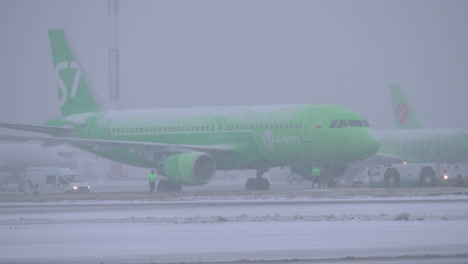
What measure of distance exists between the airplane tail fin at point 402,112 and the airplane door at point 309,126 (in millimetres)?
53838

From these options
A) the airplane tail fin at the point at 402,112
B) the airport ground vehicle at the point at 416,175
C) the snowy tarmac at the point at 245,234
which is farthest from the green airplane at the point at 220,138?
the airplane tail fin at the point at 402,112

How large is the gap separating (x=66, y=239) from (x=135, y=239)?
1578 millimetres

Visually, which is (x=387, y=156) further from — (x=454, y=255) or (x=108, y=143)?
(x=454, y=255)

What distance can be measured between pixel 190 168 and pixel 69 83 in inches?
588

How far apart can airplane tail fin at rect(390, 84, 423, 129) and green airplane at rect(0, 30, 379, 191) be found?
50794mm

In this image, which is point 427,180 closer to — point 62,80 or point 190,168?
point 190,168

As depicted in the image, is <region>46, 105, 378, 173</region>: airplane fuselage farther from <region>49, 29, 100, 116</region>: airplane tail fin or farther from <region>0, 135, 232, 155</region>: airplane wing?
<region>49, 29, 100, 116</region>: airplane tail fin

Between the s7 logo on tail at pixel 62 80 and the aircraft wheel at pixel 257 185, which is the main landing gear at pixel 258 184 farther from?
the s7 logo on tail at pixel 62 80

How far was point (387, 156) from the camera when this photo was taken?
72250mm

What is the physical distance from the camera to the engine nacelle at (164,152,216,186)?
4000 cm

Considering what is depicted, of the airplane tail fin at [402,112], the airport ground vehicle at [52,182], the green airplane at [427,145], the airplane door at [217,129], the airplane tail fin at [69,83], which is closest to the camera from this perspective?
the airplane door at [217,129]

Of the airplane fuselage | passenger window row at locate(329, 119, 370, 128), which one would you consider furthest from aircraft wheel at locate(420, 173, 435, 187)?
passenger window row at locate(329, 119, 370, 128)

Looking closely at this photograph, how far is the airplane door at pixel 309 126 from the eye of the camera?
133 ft

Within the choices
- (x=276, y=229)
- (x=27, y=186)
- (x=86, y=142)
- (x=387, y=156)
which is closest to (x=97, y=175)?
(x=387, y=156)
